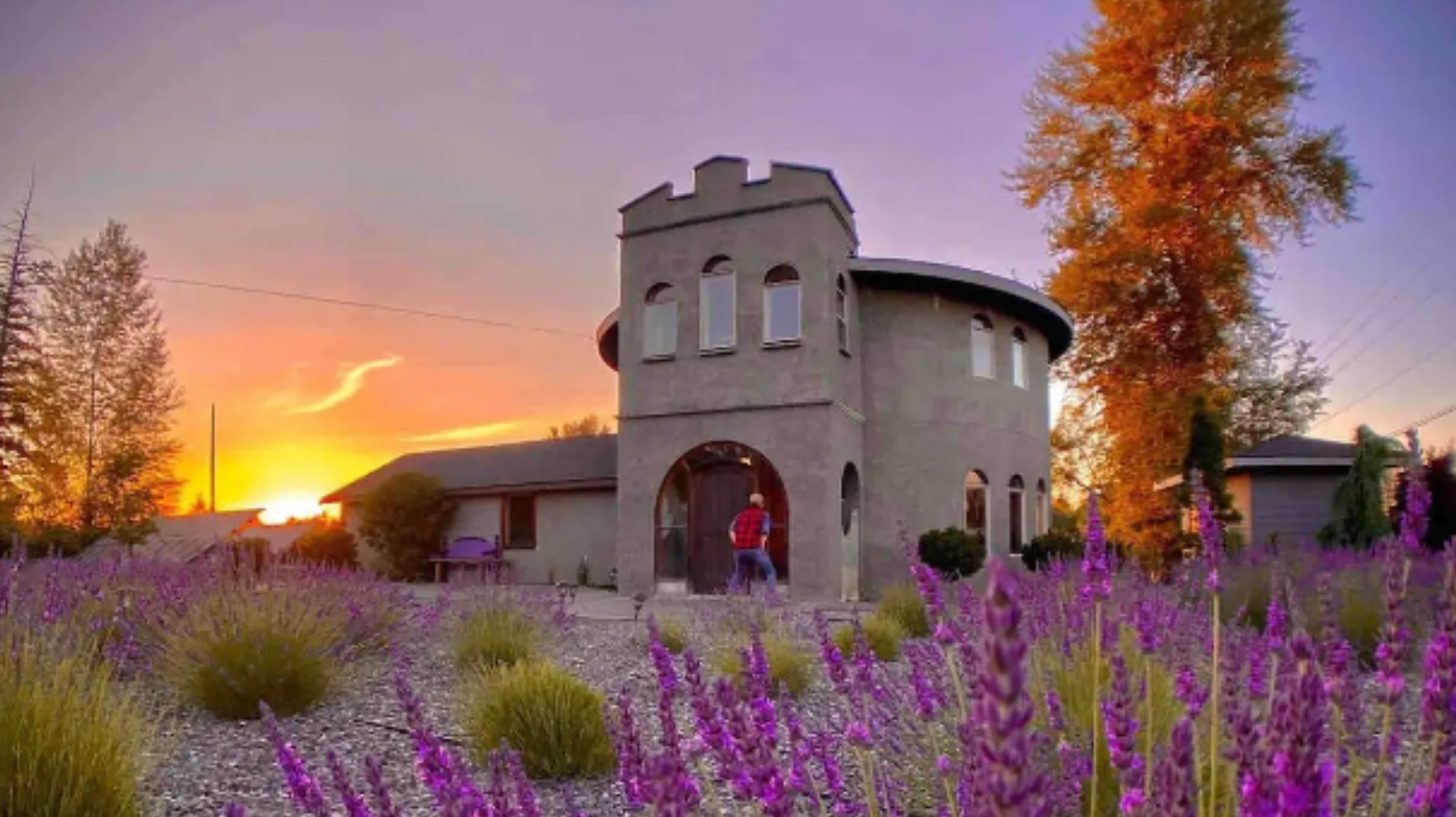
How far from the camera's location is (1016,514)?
64.0ft

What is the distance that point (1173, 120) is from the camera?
23.6m

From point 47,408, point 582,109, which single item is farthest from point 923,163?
point 47,408

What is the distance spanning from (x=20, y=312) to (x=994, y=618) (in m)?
31.6

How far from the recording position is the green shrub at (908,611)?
9797 millimetres

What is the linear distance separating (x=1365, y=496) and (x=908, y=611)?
13.4 meters

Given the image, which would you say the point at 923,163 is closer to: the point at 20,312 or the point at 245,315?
the point at 245,315

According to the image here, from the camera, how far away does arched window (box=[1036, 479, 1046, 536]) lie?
20.5m

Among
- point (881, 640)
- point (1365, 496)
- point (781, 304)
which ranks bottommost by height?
point (881, 640)

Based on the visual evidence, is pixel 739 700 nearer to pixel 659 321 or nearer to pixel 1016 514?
pixel 659 321

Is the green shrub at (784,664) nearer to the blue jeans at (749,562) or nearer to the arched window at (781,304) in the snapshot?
the blue jeans at (749,562)

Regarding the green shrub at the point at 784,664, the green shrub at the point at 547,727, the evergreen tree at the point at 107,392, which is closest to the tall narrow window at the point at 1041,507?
the green shrub at the point at 784,664

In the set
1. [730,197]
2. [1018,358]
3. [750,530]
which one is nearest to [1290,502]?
[1018,358]

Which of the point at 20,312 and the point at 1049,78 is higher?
the point at 1049,78

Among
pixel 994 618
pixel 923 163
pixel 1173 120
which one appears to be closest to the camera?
pixel 994 618
